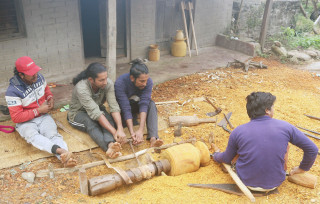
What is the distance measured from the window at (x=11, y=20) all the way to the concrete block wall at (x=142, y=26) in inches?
108

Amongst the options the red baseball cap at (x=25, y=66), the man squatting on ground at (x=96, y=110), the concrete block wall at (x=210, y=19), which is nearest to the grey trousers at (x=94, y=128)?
the man squatting on ground at (x=96, y=110)

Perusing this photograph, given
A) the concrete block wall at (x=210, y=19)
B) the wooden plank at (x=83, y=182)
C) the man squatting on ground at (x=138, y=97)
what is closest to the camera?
the wooden plank at (x=83, y=182)

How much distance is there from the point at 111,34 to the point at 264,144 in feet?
10.5

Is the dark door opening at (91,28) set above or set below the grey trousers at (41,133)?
above

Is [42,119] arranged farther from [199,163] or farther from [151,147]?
[199,163]

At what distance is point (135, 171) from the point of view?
3062 mm

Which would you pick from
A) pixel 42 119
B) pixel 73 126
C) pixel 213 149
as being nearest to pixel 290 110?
pixel 213 149

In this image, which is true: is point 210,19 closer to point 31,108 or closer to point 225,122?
point 225,122

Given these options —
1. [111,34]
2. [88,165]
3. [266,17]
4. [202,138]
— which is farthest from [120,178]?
[266,17]

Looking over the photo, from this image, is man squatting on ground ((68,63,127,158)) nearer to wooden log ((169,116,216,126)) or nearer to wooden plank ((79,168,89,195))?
wooden plank ((79,168,89,195))

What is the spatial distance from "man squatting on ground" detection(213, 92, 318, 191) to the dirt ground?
0.26m

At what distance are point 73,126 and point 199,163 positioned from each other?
198cm

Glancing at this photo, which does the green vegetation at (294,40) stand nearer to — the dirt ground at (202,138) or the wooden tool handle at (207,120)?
the dirt ground at (202,138)

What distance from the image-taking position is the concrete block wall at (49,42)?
548 cm
